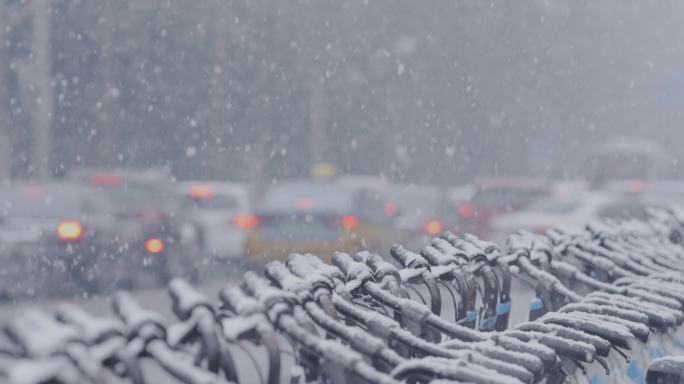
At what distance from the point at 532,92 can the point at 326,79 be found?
1183cm

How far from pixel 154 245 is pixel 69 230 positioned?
2763 millimetres

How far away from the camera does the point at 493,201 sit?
19.9 meters

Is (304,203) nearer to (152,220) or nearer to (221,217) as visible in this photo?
(152,220)

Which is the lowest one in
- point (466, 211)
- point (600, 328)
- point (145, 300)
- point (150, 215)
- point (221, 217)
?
point (145, 300)

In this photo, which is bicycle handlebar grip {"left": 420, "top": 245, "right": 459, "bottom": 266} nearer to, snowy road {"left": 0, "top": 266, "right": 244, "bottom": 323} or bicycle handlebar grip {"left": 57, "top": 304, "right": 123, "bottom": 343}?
bicycle handlebar grip {"left": 57, "top": 304, "right": 123, "bottom": 343}

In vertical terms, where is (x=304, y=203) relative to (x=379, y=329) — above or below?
below

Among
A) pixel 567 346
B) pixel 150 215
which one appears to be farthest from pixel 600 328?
pixel 150 215

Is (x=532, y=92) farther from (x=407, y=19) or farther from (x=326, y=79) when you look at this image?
(x=326, y=79)

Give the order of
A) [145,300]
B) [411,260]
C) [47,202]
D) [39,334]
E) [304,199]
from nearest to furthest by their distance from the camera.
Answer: [39,334], [411,260], [47,202], [145,300], [304,199]

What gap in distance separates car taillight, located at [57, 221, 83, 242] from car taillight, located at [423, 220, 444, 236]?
26.0 feet

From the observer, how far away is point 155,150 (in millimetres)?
31062

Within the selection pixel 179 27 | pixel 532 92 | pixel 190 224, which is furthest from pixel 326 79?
pixel 190 224

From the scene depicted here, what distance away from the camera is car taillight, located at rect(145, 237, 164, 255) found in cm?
1498

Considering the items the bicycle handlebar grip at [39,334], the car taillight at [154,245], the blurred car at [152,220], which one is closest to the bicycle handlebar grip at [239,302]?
the bicycle handlebar grip at [39,334]
